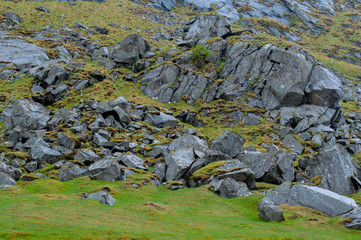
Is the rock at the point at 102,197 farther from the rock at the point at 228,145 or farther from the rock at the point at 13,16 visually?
the rock at the point at 13,16

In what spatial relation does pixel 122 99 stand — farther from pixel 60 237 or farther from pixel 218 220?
pixel 60 237

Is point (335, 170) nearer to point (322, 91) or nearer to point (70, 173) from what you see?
point (322, 91)

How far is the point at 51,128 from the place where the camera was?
143ft

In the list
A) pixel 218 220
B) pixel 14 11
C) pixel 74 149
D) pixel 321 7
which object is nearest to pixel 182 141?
pixel 74 149

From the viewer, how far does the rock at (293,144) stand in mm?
46688

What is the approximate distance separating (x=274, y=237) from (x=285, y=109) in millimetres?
45152

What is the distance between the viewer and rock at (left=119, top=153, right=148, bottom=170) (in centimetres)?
3578

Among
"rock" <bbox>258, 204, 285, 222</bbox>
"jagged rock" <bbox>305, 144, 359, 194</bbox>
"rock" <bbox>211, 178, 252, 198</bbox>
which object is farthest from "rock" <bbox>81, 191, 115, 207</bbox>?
"jagged rock" <bbox>305, 144, 359, 194</bbox>

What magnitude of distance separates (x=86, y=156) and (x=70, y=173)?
396 centimetres

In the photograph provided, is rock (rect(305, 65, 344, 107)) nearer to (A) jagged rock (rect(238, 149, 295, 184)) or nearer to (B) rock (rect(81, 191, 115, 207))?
(A) jagged rock (rect(238, 149, 295, 184))

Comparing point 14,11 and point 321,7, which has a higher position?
point 321,7

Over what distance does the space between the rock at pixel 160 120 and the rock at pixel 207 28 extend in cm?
3901

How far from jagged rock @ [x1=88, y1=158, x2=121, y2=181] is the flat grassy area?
1.23 meters

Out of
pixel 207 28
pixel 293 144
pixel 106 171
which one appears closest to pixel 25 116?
pixel 106 171
